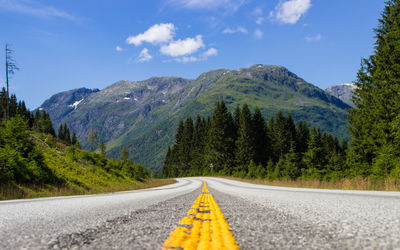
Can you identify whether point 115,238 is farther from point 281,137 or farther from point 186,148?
point 186,148

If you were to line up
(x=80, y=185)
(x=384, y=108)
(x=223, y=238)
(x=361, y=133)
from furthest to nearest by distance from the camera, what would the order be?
1. (x=361, y=133)
2. (x=384, y=108)
3. (x=80, y=185)
4. (x=223, y=238)

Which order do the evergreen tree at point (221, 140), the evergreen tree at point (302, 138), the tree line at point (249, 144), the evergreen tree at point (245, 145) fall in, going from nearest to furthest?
the tree line at point (249, 144)
the evergreen tree at point (245, 145)
the evergreen tree at point (302, 138)
the evergreen tree at point (221, 140)

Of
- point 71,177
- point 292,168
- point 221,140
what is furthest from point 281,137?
point 71,177

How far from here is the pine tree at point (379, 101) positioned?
18316mm

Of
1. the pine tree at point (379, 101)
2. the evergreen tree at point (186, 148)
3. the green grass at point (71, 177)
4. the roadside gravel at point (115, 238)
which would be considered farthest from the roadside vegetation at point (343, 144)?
the green grass at point (71, 177)

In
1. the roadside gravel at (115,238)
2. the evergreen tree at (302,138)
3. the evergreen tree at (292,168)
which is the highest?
the evergreen tree at (302,138)

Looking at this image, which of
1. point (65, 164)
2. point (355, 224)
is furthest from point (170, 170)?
point (355, 224)

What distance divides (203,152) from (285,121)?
25908 mm

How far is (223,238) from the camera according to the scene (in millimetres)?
1936

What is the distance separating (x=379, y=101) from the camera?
19.2m

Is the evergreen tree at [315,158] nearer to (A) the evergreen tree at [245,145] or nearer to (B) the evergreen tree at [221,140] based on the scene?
(A) the evergreen tree at [245,145]

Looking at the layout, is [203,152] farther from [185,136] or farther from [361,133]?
[361,133]

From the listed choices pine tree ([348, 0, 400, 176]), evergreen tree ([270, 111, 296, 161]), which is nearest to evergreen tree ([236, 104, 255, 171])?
evergreen tree ([270, 111, 296, 161])

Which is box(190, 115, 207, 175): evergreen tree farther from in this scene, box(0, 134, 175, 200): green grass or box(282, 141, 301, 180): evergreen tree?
box(0, 134, 175, 200): green grass
